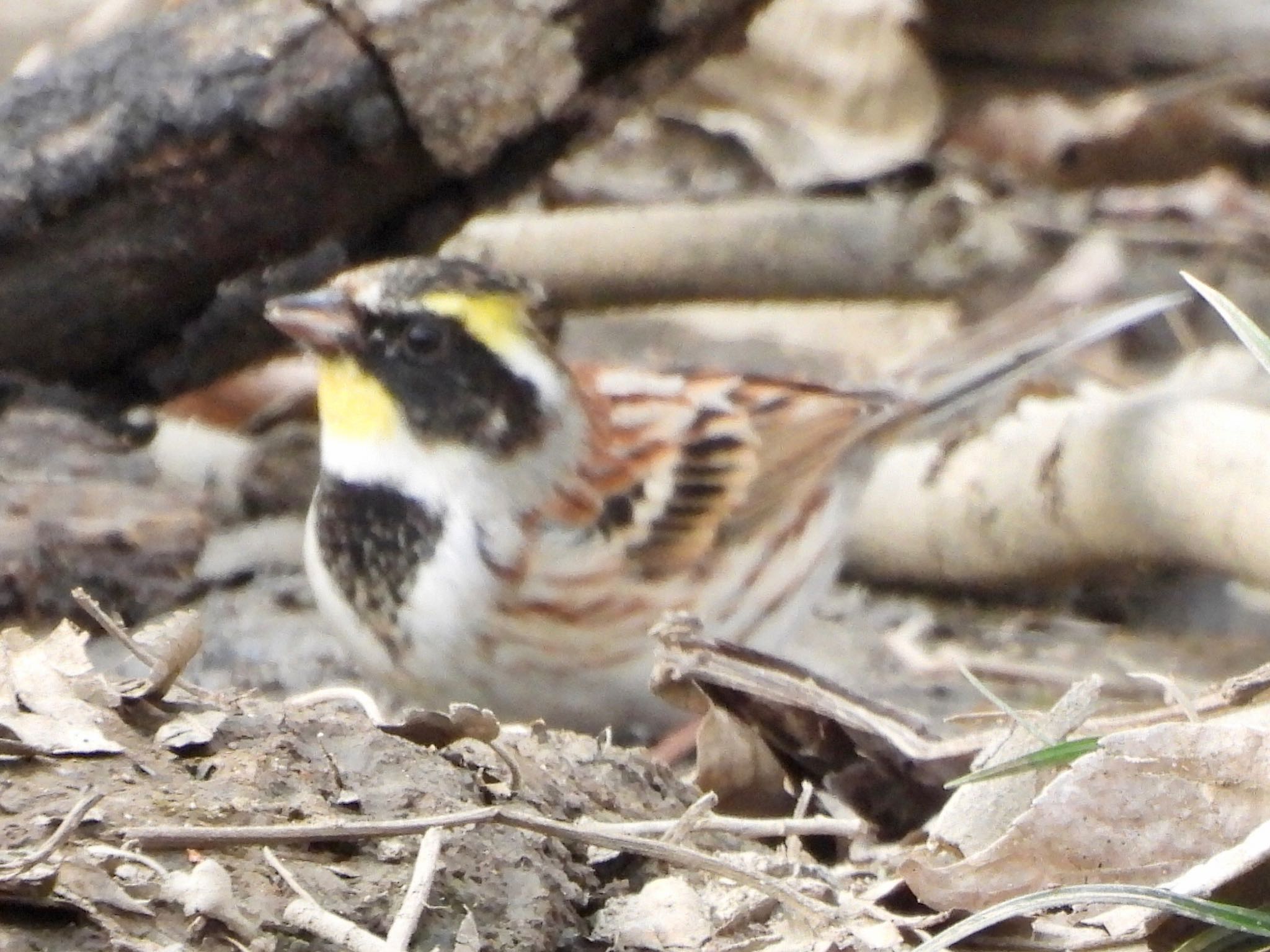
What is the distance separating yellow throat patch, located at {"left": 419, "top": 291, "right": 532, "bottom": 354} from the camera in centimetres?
339

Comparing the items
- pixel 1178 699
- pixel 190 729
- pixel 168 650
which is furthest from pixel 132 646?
pixel 1178 699

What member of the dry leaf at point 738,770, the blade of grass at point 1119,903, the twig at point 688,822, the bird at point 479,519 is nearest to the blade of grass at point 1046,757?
the blade of grass at point 1119,903

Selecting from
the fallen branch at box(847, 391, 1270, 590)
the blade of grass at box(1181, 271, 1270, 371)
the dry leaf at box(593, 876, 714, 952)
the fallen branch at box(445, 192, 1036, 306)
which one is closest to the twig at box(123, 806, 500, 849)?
the dry leaf at box(593, 876, 714, 952)

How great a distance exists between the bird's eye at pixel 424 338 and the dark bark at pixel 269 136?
0.48 meters

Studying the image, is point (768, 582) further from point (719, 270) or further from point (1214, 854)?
point (1214, 854)

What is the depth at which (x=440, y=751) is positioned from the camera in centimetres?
209

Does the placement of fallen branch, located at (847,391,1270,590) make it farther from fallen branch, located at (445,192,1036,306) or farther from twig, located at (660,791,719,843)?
twig, located at (660,791,719,843)

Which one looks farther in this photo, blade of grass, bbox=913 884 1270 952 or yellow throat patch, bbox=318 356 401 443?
yellow throat patch, bbox=318 356 401 443

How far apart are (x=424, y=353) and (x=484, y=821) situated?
1684 millimetres

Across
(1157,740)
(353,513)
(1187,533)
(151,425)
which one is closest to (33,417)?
(151,425)

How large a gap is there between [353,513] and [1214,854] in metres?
1.94

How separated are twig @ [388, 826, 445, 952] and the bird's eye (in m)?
1.63

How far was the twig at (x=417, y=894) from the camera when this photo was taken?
5.53ft

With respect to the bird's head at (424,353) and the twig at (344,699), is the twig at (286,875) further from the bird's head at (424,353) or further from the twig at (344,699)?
the bird's head at (424,353)
